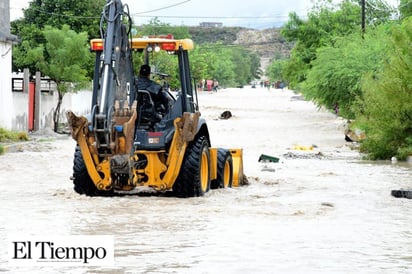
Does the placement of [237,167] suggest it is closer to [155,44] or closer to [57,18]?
[155,44]

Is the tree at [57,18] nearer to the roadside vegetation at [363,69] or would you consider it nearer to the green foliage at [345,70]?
the roadside vegetation at [363,69]

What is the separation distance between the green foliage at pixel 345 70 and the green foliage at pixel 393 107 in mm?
9104

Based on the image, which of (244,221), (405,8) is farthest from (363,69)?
(244,221)

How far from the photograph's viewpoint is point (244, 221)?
1523 centimetres

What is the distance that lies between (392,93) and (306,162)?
3263 millimetres

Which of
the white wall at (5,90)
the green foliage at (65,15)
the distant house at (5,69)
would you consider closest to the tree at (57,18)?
the green foliage at (65,15)

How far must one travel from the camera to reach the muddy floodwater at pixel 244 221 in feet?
38.2

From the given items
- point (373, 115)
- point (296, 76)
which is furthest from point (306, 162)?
point (296, 76)

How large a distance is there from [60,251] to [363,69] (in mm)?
30888

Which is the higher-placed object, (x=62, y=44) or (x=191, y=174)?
(x=62, y=44)

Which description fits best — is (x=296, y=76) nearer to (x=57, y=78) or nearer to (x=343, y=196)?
(x=57, y=78)

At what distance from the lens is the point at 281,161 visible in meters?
29.8

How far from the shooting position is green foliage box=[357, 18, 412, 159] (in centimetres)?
2972

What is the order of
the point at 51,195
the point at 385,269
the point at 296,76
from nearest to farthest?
the point at 385,269 < the point at 51,195 < the point at 296,76
